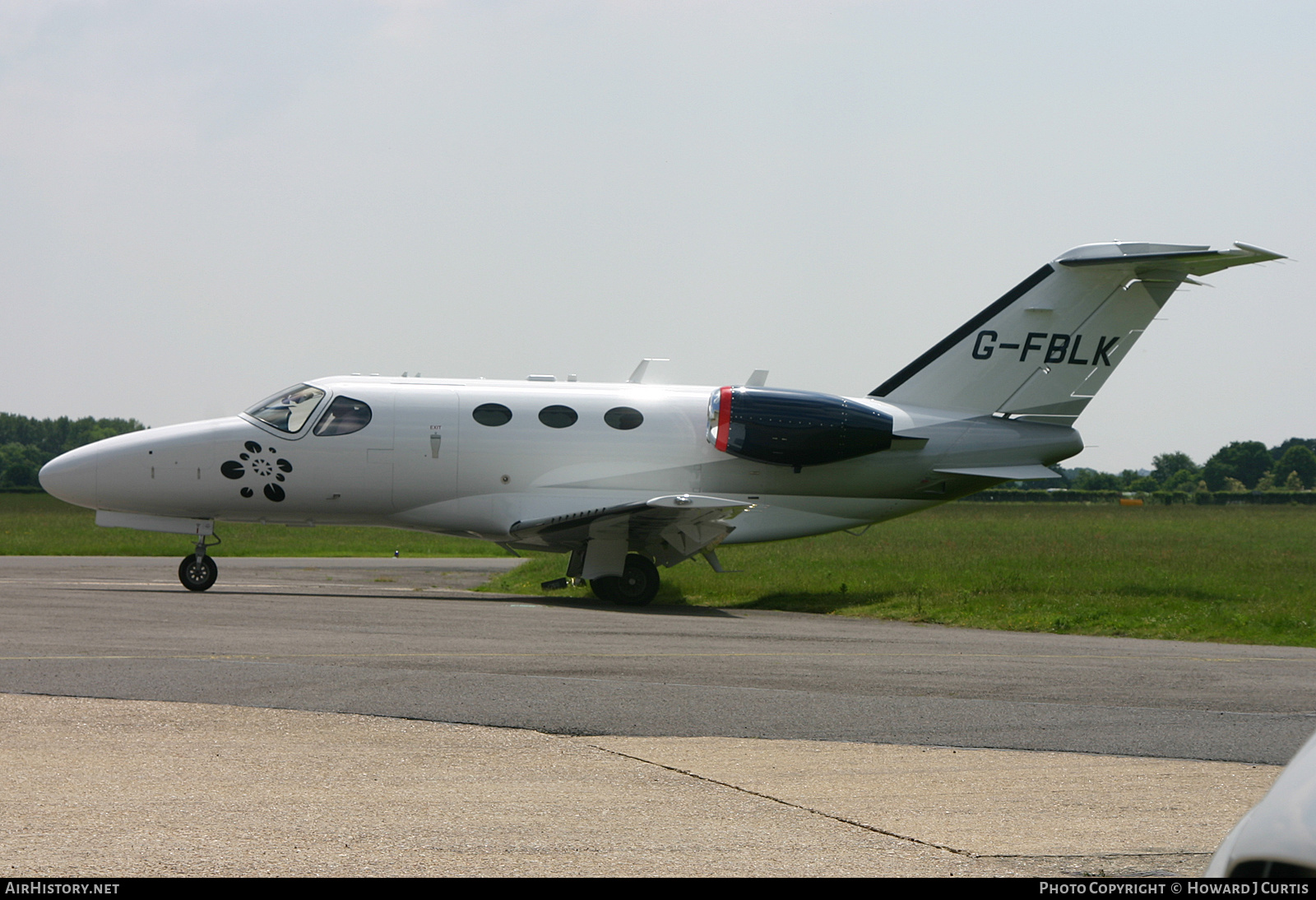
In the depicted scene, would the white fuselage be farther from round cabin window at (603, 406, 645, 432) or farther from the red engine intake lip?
the red engine intake lip

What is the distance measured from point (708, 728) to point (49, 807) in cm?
395

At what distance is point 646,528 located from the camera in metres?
18.8

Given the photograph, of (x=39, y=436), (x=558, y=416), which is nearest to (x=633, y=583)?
(x=558, y=416)

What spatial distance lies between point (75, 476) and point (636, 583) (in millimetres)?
8740

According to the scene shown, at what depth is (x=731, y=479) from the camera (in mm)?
19562

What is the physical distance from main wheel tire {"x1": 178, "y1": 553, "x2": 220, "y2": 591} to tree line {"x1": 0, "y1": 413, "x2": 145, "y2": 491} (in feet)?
262

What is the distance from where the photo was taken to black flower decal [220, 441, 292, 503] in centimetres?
1898

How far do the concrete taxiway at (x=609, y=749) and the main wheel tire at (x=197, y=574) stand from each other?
4.95 meters

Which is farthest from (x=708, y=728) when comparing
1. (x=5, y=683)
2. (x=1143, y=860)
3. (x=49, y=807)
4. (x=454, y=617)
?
(x=454, y=617)

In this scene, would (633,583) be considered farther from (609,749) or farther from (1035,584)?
(609,749)

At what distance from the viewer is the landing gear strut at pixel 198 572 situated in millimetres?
18875

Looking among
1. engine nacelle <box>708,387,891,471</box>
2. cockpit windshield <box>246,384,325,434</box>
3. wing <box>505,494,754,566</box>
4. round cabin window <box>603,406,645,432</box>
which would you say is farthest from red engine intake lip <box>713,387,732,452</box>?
cockpit windshield <box>246,384,325,434</box>

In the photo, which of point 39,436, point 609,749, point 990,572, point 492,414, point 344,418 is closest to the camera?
point 609,749

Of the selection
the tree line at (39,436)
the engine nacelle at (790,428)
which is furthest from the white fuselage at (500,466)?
the tree line at (39,436)
